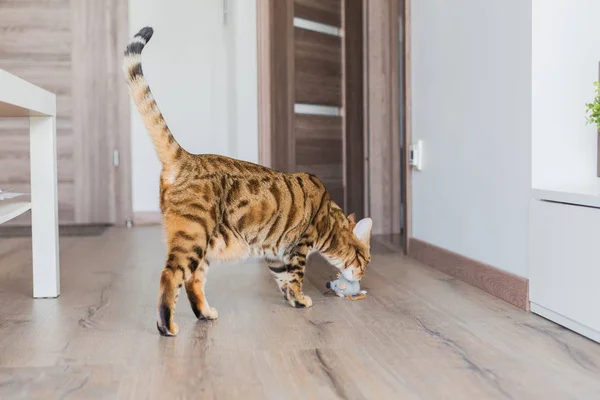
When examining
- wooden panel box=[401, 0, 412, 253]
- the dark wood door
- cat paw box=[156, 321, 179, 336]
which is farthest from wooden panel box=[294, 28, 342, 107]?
cat paw box=[156, 321, 179, 336]

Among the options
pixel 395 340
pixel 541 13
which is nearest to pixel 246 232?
pixel 395 340

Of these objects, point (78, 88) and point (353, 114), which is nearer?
point (353, 114)

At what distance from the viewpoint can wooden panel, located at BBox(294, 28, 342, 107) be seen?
3846 millimetres

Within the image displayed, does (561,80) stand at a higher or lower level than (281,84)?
lower

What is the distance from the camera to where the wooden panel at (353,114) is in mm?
4020

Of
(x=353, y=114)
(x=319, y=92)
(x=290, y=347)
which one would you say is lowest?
(x=290, y=347)

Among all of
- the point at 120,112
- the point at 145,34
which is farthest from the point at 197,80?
the point at 145,34

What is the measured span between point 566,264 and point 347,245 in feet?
2.20

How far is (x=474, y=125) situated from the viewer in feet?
7.94

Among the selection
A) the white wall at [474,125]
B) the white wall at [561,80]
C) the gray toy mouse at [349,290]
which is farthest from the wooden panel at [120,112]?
the white wall at [561,80]

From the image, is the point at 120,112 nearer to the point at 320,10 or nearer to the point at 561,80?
the point at 320,10

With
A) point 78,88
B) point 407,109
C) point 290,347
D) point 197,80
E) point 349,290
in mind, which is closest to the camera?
point 290,347

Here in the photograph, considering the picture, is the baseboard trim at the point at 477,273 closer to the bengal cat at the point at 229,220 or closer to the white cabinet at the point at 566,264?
the white cabinet at the point at 566,264

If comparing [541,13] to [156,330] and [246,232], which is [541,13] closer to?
[246,232]
